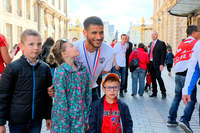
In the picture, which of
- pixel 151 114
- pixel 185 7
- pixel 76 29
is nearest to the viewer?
pixel 151 114

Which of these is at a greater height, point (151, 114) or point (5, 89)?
point (5, 89)

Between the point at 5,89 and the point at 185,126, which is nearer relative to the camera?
the point at 5,89

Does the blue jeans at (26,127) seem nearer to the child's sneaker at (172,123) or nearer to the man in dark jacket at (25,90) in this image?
the man in dark jacket at (25,90)

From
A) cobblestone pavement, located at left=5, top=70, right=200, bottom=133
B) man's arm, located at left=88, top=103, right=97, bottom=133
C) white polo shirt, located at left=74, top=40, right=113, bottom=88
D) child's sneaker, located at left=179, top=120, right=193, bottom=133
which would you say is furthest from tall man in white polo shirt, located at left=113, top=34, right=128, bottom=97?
man's arm, located at left=88, top=103, right=97, bottom=133

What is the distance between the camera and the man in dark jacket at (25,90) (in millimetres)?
2531

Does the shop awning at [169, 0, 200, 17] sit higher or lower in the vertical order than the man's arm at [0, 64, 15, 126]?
higher

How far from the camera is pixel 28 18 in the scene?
83.7 feet

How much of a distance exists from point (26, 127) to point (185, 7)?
9.37 m

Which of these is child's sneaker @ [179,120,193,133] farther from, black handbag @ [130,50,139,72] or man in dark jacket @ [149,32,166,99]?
black handbag @ [130,50,139,72]

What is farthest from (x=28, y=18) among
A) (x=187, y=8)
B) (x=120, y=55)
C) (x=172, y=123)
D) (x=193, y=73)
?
(x=193, y=73)

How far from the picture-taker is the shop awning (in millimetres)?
9398

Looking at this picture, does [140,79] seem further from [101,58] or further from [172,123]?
[101,58]

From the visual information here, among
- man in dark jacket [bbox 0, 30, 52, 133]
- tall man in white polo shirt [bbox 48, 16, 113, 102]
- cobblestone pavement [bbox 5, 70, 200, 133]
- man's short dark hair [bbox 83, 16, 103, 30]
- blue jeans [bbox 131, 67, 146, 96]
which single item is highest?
man's short dark hair [bbox 83, 16, 103, 30]

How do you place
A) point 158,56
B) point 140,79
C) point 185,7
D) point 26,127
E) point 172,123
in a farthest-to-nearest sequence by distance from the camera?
1. point 185,7
2. point 140,79
3. point 158,56
4. point 172,123
5. point 26,127
